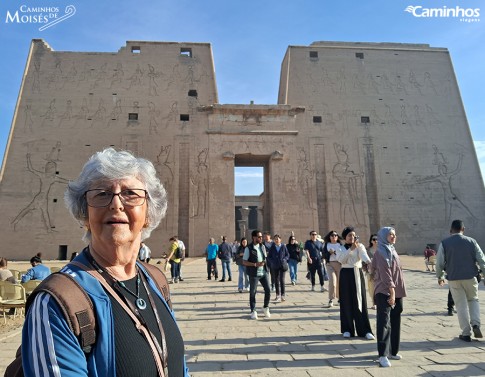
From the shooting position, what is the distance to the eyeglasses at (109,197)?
132 cm

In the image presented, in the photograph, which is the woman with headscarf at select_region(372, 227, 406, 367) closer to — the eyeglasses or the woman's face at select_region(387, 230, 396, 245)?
the woman's face at select_region(387, 230, 396, 245)

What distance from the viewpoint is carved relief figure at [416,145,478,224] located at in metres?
22.2

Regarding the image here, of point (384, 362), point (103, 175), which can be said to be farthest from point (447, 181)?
point (103, 175)

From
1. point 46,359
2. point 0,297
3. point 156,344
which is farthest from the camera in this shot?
point 0,297

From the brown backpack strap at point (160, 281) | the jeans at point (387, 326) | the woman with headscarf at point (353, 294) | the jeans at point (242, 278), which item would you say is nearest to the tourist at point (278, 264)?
the jeans at point (242, 278)

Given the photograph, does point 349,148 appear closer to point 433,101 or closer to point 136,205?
point 433,101

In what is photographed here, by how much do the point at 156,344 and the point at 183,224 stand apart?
66.0ft

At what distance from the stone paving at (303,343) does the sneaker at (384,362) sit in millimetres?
55

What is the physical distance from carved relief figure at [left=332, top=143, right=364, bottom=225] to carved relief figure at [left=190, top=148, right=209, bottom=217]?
844 centimetres

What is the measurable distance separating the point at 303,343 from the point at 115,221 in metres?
3.92

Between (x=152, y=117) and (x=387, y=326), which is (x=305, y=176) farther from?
(x=387, y=326)

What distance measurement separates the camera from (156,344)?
114 cm

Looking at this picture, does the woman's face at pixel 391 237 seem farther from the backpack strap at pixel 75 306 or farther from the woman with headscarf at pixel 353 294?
the backpack strap at pixel 75 306

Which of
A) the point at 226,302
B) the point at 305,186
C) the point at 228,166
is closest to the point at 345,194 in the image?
the point at 305,186
